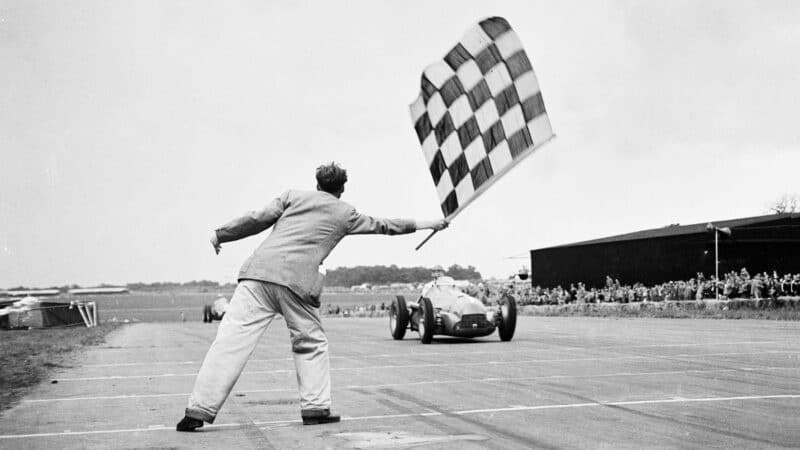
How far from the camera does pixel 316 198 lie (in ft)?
19.8

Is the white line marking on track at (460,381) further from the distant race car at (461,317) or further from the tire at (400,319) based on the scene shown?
the tire at (400,319)

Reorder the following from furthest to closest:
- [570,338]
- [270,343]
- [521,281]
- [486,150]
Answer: [521,281] → [270,343] → [570,338] → [486,150]

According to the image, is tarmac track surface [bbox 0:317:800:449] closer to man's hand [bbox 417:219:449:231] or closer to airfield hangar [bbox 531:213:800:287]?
man's hand [bbox 417:219:449:231]

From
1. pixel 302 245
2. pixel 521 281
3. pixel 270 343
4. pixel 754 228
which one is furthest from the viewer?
pixel 521 281

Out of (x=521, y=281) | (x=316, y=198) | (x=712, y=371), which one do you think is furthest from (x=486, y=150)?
(x=521, y=281)

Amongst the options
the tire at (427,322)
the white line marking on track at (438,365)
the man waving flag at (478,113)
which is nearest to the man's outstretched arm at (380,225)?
the man waving flag at (478,113)

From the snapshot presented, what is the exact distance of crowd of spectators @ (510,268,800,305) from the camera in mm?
33094

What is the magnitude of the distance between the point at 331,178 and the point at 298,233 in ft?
1.53

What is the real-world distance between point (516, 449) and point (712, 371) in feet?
16.7

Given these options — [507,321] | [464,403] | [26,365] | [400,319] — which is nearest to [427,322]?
[507,321]

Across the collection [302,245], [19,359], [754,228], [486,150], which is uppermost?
[754,228]

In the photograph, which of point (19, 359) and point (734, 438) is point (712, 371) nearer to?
point (734, 438)

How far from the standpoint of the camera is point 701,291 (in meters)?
35.4

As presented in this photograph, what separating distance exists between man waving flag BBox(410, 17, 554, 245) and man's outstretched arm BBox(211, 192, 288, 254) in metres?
1.60
